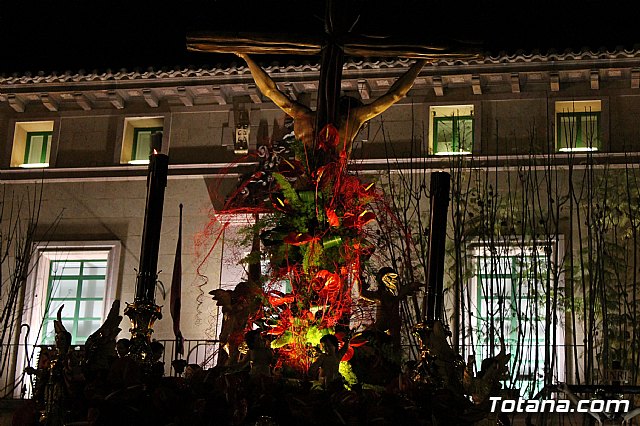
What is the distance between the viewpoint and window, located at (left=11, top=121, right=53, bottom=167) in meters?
17.6

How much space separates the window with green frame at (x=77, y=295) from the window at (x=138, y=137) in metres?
1.78

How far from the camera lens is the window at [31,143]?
695 inches

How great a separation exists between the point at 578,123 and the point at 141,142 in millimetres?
6772

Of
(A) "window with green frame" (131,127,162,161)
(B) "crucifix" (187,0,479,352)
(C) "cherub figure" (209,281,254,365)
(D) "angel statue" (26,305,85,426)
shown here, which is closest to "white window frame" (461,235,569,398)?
(A) "window with green frame" (131,127,162,161)

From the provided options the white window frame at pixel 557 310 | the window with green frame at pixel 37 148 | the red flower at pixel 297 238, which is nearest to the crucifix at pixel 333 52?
the red flower at pixel 297 238

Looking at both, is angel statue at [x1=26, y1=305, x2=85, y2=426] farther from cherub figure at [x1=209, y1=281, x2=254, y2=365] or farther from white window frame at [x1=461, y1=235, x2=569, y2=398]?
white window frame at [x1=461, y1=235, x2=569, y2=398]

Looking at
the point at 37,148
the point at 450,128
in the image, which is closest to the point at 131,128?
the point at 37,148

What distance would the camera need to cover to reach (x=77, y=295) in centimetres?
1648

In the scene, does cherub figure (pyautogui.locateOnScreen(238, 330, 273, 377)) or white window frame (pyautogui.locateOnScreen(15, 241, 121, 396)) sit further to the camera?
white window frame (pyautogui.locateOnScreen(15, 241, 121, 396))

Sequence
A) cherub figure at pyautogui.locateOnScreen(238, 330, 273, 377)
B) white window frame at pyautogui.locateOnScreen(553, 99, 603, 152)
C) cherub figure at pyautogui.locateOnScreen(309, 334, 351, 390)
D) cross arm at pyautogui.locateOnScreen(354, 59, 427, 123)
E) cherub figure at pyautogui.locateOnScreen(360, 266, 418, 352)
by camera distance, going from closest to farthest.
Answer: cherub figure at pyautogui.locateOnScreen(309, 334, 351, 390), cherub figure at pyautogui.locateOnScreen(238, 330, 273, 377), cherub figure at pyautogui.locateOnScreen(360, 266, 418, 352), cross arm at pyautogui.locateOnScreen(354, 59, 427, 123), white window frame at pyautogui.locateOnScreen(553, 99, 603, 152)

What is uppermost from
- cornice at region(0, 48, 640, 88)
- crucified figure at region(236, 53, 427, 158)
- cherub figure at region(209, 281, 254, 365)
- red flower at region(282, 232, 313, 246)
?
cornice at region(0, 48, 640, 88)

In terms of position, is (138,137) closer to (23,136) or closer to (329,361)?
(23,136)

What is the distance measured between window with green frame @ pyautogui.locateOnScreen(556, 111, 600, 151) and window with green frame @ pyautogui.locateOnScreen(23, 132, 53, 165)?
8124 mm

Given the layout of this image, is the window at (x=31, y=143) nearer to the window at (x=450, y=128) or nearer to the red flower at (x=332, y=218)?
the window at (x=450, y=128)
